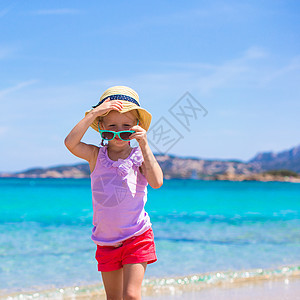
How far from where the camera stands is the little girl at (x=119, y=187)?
9.10 ft

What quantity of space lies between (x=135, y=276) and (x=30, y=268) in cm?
409

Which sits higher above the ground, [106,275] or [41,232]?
[41,232]

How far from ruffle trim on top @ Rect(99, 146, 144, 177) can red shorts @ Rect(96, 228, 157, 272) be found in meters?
0.43

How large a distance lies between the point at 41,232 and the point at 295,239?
558cm

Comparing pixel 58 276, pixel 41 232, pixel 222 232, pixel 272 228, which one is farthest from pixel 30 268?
pixel 272 228

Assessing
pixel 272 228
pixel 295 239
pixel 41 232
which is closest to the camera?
pixel 295 239

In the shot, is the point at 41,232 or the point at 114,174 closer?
the point at 114,174

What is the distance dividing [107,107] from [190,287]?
3144mm

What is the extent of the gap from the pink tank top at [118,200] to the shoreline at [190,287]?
7.14ft

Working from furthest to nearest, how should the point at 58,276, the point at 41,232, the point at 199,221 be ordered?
the point at 199,221 < the point at 41,232 < the point at 58,276

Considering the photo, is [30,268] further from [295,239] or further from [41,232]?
[295,239]

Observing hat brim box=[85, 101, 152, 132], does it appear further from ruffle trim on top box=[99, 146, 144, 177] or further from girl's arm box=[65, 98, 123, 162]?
ruffle trim on top box=[99, 146, 144, 177]

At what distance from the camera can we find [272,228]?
11273 mm

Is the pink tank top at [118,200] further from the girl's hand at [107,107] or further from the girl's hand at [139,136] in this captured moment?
the girl's hand at [107,107]
